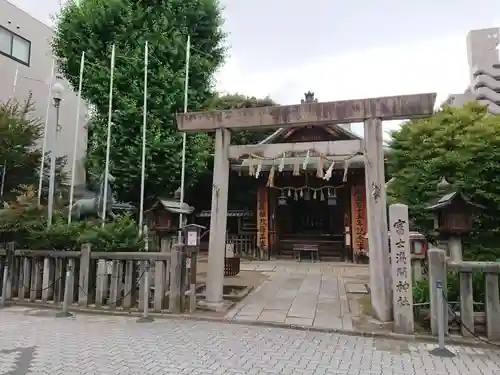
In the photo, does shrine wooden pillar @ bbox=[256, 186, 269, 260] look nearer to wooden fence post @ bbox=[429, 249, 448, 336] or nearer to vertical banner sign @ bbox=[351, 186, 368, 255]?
vertical banner sign @ bbox=[351, 186, 368, 255]

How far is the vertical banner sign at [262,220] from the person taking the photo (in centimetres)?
1830

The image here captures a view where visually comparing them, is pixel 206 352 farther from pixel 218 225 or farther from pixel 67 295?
pixel 67 295

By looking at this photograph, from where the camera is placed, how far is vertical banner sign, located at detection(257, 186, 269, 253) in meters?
18.3

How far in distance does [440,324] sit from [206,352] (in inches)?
145

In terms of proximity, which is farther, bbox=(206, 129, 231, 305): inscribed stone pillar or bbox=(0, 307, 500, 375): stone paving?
bbox=(206, 129, 231, 305): inscribed stone pillar

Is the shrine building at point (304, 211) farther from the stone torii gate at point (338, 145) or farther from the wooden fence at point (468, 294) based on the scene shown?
the wooden fence at point (468, 294)

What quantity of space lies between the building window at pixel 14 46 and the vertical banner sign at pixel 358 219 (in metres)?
17.5

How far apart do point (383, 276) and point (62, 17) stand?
17526 millimetres

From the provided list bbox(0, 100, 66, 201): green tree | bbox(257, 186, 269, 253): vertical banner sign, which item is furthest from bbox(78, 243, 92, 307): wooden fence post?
bbox(257, 186, 269, 253): vertical banner sign

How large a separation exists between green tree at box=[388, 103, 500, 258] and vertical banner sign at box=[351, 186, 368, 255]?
12.4 feet

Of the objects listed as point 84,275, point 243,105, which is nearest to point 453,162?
point 84,275

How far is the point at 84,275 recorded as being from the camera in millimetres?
8367

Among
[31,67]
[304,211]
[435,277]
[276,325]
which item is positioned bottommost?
[276,325]

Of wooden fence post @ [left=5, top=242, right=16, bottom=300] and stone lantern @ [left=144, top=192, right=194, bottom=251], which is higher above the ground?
stone lantern @ [left=144, top=192, right=194, bottom=251]
